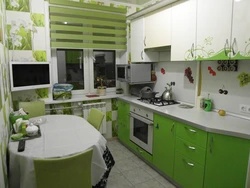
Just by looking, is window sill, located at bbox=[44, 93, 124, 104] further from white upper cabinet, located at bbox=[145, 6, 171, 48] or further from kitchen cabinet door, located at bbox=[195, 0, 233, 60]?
kitchen cabinet door, located at bbox=[195, 0, 233, 60]

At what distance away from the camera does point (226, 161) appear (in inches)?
68.7

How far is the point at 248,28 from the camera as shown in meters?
1.68

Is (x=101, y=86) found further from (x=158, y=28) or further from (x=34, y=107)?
(x=158, y=28)

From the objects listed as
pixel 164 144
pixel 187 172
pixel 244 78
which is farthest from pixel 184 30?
pixel 187 172

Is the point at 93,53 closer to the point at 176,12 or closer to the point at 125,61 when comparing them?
the point at 125,61

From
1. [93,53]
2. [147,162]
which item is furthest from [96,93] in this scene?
[147,162]

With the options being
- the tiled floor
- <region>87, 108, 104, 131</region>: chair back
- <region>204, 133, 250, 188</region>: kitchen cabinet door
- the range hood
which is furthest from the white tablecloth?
the range hood

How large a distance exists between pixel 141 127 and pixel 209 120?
3.74ft

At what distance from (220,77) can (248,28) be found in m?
0.74

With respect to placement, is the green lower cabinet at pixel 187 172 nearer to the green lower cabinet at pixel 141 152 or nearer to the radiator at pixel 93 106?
the green lower cabinet at pixel 141 152

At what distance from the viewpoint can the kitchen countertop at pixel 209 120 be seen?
5.61ft

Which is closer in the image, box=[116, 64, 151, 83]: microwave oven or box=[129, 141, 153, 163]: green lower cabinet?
box=[129, 141, 153, 163]: green lower cabinet

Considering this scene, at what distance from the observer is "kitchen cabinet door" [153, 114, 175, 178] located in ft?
7.49

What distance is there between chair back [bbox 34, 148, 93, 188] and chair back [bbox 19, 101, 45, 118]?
1.54 meters
